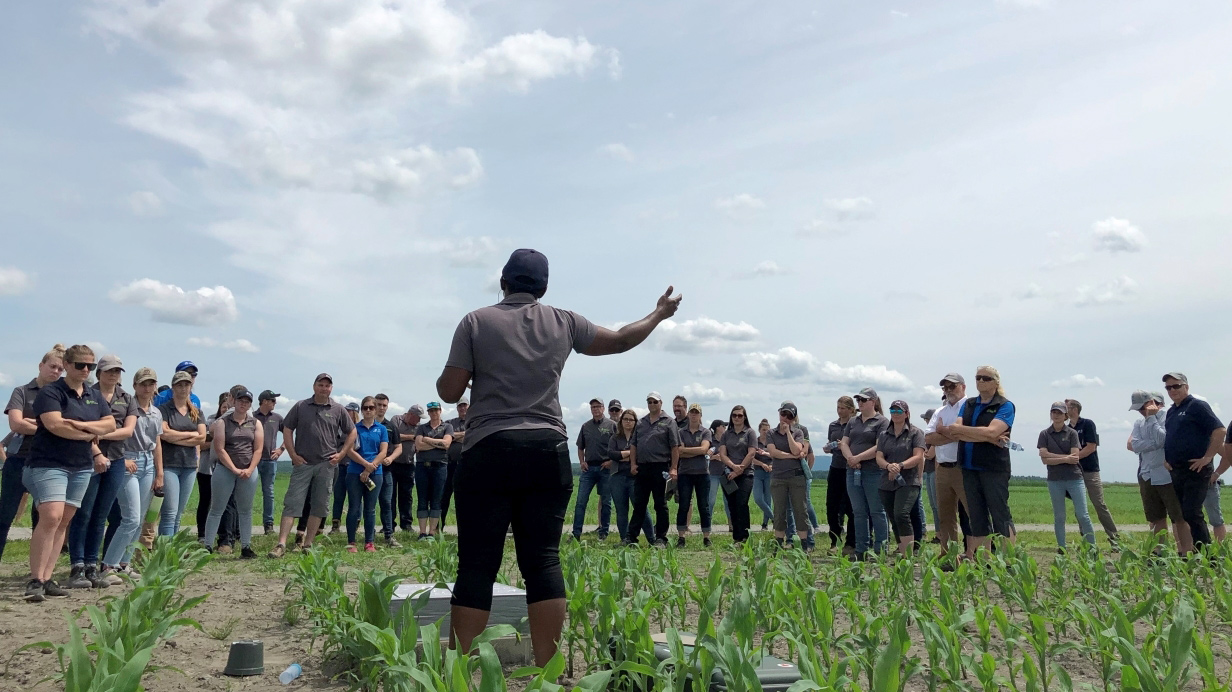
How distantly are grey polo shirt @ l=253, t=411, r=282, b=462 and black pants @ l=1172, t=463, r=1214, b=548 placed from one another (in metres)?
9.81

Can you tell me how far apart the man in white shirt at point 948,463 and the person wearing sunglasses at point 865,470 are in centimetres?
91

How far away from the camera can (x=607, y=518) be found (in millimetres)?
12922

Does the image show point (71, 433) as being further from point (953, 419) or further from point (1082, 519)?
point (1082, 519)

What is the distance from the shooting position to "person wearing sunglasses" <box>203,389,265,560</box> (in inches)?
375

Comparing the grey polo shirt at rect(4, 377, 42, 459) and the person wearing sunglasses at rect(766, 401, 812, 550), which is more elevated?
the grey polo shirt at rect(4, 377, 42, 459)

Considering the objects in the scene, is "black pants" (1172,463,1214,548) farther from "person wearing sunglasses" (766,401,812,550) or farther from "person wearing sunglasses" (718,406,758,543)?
"person wearing sunglasses" (718,406,758,543)

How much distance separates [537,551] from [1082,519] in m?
8.33

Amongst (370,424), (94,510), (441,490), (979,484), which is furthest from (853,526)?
(94,510)

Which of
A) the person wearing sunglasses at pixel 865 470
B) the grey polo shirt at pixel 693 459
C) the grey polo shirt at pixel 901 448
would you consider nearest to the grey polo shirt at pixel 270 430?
the grey polo shirt at pixel 693 459

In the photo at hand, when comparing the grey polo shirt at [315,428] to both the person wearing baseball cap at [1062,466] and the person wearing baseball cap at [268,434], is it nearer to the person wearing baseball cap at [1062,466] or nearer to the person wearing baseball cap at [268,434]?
the person wearing baseball cap at [268,434]

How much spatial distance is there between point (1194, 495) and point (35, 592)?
32.2ft

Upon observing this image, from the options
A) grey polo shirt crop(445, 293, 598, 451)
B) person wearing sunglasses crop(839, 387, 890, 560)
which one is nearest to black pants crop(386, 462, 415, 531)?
person wearing sunglasses crop(839, 387, 890, 560)

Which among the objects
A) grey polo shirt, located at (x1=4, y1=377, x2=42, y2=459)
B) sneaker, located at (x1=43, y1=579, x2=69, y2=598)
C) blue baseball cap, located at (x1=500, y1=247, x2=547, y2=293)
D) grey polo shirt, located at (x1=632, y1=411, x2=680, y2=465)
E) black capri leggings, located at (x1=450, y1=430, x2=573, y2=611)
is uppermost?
blue baseball cap, located at (x1=500, y1=247, x2=547, y2=293)

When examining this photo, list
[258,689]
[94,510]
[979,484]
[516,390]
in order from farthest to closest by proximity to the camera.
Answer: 1. [979,484]
2. [94,510]
3. [258,689]
4. [516,390]
